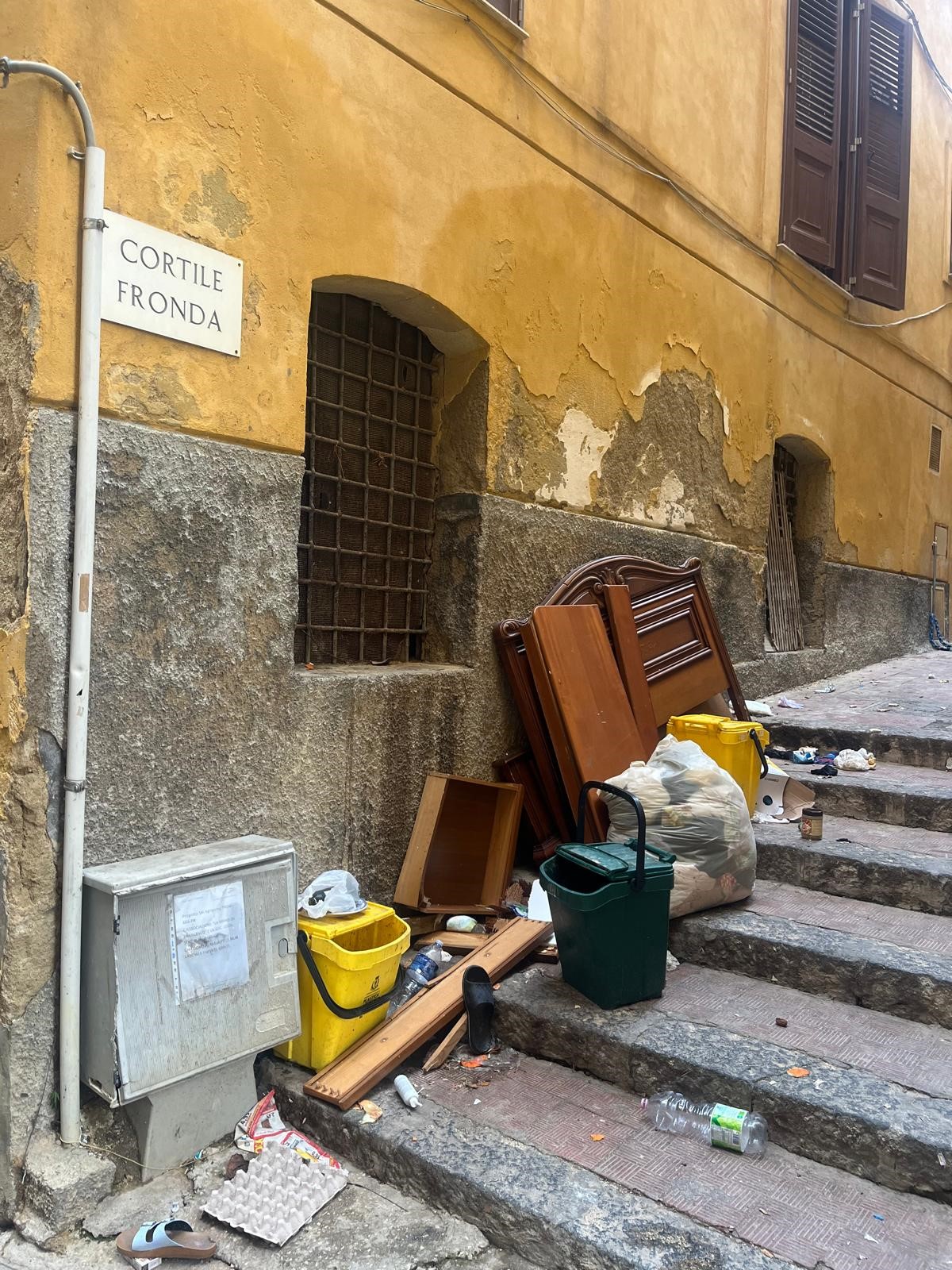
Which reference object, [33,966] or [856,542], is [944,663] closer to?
[856,542]

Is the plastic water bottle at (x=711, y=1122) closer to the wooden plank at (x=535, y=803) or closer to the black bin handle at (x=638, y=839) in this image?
the black bin handle at (x=638, y=839)

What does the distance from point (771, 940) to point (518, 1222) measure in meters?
1.48

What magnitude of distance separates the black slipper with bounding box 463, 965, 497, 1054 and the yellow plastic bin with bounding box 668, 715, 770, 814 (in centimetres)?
182

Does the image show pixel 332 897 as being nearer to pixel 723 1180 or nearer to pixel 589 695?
pixel 723 1180

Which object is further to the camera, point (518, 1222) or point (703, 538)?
point (703, 538)

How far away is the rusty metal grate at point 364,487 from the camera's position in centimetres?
410

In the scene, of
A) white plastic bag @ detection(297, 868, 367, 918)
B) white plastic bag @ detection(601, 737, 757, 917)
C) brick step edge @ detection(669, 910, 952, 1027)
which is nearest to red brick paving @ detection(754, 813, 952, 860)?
white plastic bag @ detection(601, 737, 757, 917)

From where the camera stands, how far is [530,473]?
190 inches

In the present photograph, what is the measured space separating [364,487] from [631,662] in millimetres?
1690

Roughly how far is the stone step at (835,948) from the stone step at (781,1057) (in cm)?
6

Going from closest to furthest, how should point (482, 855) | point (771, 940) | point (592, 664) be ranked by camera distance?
point (771, 940), point (482, 855), point (592, 664)

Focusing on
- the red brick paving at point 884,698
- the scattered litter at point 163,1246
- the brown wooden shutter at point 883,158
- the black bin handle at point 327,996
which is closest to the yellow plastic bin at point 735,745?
the red brick paving at point 884,698

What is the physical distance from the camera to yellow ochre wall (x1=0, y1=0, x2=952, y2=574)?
301 centimetres

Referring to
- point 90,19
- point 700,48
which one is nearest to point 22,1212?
point 90,19
